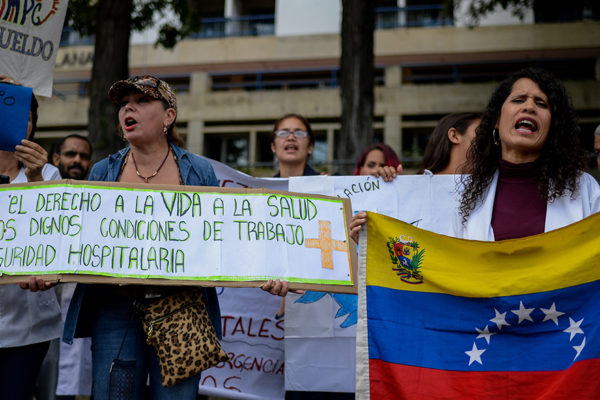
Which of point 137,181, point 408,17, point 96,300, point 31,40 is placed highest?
point 408,17

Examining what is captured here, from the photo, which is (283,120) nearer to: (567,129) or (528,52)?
(567,129)

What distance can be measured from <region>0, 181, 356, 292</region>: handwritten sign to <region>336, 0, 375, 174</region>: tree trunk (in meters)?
4.97

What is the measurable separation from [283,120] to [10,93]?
2.05 meters

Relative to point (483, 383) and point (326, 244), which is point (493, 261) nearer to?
point (483, 383)

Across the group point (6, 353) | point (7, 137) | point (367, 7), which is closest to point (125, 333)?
point (6, 353)

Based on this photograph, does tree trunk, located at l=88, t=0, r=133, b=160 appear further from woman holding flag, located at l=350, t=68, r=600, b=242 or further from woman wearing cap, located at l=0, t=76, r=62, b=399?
woman holding flag, located at l=350, t=68, r=600, b=242

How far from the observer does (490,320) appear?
3.12 m

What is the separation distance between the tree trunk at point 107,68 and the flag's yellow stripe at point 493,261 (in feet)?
17.7

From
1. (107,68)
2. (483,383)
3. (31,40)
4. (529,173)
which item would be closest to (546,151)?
(529,173)

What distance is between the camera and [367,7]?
865 centimetres

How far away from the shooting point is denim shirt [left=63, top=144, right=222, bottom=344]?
319 cm

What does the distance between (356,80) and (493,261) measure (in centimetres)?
564

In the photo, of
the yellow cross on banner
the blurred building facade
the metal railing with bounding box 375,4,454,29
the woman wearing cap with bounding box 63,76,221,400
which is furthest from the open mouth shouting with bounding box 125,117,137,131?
the metal railing with bounding box 375,4,454,29

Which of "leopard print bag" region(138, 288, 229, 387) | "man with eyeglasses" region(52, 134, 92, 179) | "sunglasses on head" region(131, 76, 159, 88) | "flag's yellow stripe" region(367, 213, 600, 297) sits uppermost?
"man with eyeglasses" region(52, 134, 92, 179)
